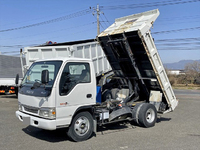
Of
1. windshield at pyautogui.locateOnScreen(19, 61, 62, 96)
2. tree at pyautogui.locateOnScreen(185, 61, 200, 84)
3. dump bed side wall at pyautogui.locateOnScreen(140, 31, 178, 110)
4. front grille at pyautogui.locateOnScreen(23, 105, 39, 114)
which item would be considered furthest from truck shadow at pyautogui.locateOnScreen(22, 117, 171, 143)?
tree at pyautogui.locateOnScreen(185, 61, 200, 84)

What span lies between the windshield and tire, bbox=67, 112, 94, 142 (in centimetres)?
109

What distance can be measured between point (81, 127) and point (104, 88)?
3.56 m

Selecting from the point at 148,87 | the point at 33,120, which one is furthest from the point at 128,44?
the point at 33,120

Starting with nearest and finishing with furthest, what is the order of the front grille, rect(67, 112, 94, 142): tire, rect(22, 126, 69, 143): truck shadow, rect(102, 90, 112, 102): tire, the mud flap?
the front grille
rect(67, 112, 94, 142): tire
rect(22, 126, 69, 143): truck shadow
the mud flap
rect(102, 90, 112, 102): tire

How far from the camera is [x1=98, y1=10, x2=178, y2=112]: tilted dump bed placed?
754 centimetres

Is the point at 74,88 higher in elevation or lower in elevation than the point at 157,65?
lower

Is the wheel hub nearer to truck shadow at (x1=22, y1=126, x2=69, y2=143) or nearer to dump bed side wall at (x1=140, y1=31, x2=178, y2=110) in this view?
truck shadow at (x1=22, y1=126, x2=69, y2=143)

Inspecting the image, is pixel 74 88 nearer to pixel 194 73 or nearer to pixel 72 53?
pixel 72 53

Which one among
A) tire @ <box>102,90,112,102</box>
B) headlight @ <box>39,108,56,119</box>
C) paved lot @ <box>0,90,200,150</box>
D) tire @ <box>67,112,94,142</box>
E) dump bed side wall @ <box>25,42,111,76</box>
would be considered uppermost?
dump bed side wall @ <box>25,42,111,76</box>

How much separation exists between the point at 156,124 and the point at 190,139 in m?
1.97

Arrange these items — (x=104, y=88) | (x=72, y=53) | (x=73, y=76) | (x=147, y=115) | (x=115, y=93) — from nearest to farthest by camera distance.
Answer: (x=73, y=76) → (x=147, y=115) → (x=115, y=93) → (x=104, y=88) → (x=72, y=53)

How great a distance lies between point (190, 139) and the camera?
21.7 feet

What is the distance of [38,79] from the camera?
20.6ft

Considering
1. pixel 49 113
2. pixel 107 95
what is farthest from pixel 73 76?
pixel 107 95
